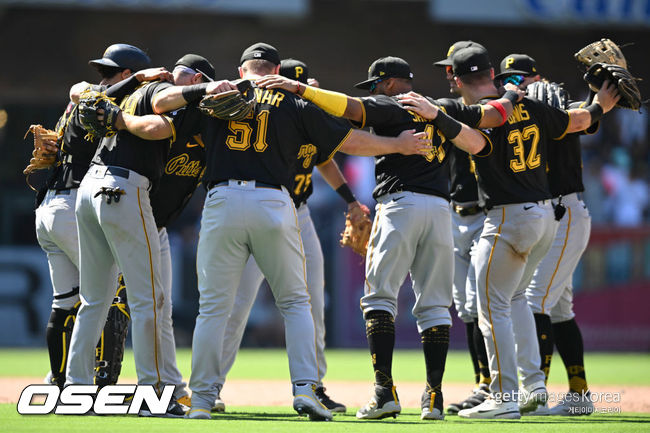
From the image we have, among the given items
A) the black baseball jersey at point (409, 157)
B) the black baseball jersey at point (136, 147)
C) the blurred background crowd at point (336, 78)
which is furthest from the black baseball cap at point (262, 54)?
the blurred background crowd at point (336, 78)

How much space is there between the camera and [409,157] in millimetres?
5750

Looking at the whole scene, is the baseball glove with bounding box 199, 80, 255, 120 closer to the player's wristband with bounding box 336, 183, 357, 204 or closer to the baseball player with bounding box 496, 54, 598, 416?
the player's wristband with bounding box 336, 183, 357, 204

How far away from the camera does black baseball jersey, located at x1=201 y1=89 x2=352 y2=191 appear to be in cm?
514

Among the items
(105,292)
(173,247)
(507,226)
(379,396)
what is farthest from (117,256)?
(173,247)

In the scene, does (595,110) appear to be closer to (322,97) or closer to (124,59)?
(322,97)

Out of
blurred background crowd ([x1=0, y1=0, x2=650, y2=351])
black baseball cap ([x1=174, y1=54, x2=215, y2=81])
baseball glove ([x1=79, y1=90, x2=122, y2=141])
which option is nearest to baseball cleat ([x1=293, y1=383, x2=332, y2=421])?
baseball glove ([x1=79, y1=90, x2=122, y2=141])

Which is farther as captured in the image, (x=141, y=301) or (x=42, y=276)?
(x=42, y=276)

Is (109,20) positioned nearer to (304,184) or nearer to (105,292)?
(304,184)

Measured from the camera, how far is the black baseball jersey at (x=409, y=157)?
5.60m

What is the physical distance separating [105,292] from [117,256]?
0.26 m

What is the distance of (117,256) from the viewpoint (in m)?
5.30

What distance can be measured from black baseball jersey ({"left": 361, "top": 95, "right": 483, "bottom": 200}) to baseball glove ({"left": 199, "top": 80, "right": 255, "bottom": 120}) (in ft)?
2.72

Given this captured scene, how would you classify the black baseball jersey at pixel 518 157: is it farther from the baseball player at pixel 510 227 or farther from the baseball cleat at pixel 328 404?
the baseball cleat at pixel 328 404

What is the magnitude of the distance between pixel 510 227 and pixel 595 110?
1080mm
